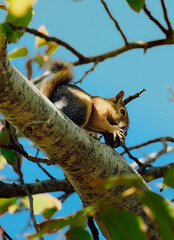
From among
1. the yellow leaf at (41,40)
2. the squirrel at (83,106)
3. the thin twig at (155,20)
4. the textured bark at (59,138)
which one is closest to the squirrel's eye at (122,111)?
the squirrel at (83,106)

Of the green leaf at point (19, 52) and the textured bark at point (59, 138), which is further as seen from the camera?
the green leaf at point (19, 52)

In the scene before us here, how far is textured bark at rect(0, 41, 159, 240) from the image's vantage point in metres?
0.95

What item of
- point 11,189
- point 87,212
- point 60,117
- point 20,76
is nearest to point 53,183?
point 11,189

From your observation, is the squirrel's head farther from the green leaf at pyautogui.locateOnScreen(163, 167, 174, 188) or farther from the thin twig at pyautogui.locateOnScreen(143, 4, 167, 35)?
the green leaf at pyautogui.locateOnScreen(163, 167, 174, 188)

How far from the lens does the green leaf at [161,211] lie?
1.33ft

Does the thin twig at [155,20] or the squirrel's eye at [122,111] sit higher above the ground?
the thin twig at [155,20]

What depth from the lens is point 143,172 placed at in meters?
2.10

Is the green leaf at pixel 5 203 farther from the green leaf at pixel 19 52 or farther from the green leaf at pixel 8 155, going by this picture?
the green leaf at pixel 19 52

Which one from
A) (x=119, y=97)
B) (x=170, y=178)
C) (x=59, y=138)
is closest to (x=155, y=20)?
(x=119, y=97)

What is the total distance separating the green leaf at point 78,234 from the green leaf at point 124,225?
0.06 metres

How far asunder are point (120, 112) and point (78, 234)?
1.76m

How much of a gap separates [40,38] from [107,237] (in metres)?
1.07

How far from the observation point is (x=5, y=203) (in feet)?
5.79

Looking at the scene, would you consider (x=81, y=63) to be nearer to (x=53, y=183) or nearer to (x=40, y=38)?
(x=40, y=38)
